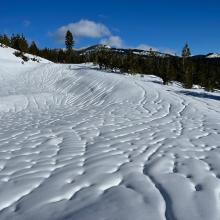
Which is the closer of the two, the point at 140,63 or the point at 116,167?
the point at 116,167

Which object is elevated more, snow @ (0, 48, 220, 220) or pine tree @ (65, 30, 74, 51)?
pine tree @ (65, 30, 74, 51)

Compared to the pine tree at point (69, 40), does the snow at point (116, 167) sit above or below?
below

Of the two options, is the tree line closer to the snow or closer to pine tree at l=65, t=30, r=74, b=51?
Result: pine tree at l=65, t=30, r=74, b=51

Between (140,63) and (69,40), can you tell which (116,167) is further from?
(69,40)

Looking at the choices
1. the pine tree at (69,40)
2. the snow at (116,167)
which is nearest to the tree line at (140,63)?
the pine tree at (69,40)

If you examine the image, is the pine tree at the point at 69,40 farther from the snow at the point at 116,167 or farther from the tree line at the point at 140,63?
the snow at the point at 116,167

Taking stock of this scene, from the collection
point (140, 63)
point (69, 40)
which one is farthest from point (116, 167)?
point (69, 40)

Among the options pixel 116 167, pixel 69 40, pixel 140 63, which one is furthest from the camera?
pixel 69 40

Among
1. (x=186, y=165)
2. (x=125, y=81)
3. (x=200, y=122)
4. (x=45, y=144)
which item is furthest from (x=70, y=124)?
(x=125, y=81)

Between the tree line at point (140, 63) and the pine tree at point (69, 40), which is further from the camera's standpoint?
the pine tree at point (69, 40)

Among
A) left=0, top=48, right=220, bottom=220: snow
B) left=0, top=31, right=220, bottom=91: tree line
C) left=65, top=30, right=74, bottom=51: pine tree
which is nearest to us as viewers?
left=0, top=48, right=220, bottom=220: snow

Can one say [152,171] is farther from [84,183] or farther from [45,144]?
[45,144]

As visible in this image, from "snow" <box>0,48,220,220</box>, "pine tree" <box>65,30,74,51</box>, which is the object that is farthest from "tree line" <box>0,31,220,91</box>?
"snow" <box>0,48,220,220</box>

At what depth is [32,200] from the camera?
4.89m
